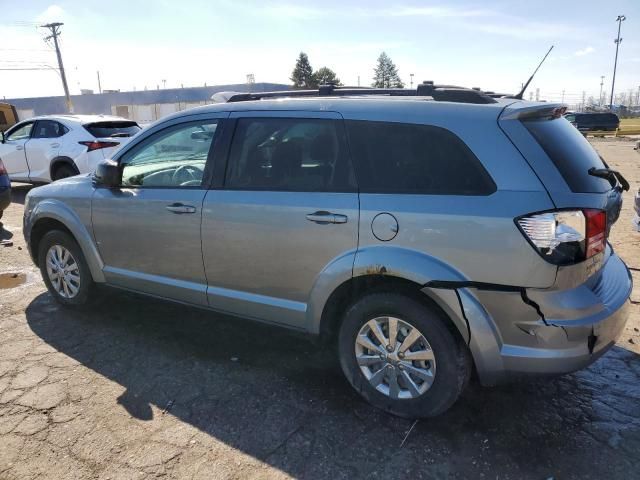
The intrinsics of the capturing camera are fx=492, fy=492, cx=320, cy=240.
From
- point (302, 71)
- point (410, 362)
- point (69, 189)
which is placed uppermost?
point (302, 71)

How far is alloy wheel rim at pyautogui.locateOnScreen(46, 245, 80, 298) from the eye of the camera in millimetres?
4285

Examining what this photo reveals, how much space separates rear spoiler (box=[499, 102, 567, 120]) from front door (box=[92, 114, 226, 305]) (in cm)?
187

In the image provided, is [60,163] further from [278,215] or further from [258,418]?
[258,418]

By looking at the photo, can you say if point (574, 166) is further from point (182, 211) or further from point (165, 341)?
point (165, 341)

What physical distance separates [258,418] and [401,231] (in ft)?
4.52

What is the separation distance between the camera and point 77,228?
160 inches

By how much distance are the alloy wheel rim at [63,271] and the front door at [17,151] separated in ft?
22.8

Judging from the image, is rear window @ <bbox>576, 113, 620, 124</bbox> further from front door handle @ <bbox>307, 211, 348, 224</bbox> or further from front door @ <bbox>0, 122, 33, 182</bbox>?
front door handle @ <bbox>307, 211, 348, 224</bbox>

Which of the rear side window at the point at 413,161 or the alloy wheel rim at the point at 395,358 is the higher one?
the rear side window at the point at 413,161

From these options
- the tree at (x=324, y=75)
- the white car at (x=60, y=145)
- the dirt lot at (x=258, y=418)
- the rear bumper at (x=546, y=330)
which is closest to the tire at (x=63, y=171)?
the white car at (x=60, y=145)

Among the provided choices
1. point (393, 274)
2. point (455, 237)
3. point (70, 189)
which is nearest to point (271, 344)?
point (393, 274)

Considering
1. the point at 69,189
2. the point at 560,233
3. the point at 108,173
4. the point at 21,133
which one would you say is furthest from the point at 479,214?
the point at 21,133

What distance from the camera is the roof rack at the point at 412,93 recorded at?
2770mm

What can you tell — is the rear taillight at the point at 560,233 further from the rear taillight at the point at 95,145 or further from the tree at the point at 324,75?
the tree at the point at 324,75
